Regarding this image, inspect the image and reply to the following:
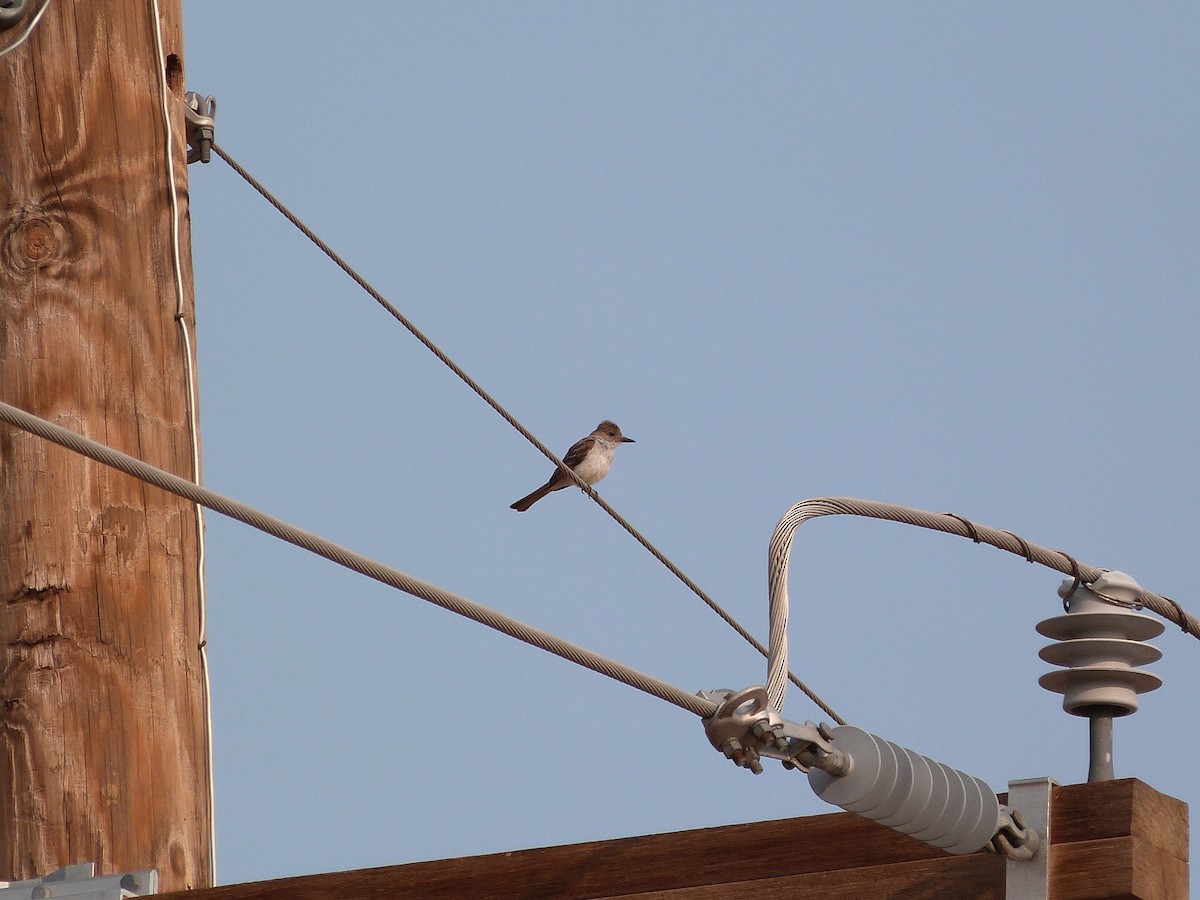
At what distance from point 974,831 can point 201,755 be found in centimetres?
211

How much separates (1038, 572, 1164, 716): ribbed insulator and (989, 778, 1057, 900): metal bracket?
0.46 m

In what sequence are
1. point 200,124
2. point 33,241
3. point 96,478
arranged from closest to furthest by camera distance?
point 96,478, point 33,241, point 200,124

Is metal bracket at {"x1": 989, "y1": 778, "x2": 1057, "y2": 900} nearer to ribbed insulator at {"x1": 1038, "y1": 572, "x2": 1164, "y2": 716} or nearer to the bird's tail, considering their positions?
ribbed insulator at {"x1": 1038, "y1": 572, "x2": 1164, "y2": 716}

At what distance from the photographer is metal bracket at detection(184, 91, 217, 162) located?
5.79 m

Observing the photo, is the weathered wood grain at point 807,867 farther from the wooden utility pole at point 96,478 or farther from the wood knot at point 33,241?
the wood knot at point 33,241

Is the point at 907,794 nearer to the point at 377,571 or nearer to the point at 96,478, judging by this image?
the point at 377,571

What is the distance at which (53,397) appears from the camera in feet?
14.5

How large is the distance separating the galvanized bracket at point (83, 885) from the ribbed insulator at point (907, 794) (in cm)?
160

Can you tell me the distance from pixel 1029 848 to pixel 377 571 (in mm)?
1156

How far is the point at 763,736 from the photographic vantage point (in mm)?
2873

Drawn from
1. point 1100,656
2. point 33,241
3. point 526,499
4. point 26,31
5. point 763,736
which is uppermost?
point 526,499

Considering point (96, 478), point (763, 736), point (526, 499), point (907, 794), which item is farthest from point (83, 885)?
point (526, 499)

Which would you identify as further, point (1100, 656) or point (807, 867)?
point (1100, 656)

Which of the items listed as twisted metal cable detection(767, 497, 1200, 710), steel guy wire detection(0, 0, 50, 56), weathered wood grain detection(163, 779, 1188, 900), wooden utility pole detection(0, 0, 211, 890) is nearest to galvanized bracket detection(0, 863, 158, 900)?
weathered wood grain detection(163, 779, 1188, 900)
